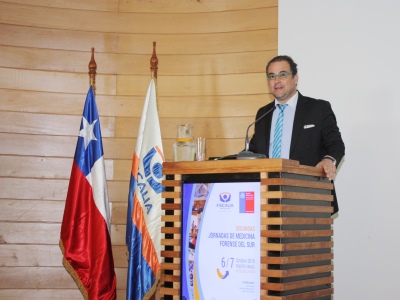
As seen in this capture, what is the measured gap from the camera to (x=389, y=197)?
3.43 meters

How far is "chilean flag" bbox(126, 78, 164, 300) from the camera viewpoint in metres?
3.54

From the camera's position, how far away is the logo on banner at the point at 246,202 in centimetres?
249

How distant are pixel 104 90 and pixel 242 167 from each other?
1.77 metres

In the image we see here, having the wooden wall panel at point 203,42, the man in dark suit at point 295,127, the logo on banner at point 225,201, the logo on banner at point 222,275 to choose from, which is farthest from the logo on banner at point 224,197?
the wooden wall panel at point 203,42

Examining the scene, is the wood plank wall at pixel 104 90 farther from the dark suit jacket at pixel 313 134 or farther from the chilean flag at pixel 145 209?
the dark suit jacket at pixel 313 134

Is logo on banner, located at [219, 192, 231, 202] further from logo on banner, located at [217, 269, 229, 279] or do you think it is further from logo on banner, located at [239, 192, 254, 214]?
logo on banner, located at [217, 269, 229, 279]

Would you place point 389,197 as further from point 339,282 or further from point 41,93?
point 41,93

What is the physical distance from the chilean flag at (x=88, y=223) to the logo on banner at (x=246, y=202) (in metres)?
1.39

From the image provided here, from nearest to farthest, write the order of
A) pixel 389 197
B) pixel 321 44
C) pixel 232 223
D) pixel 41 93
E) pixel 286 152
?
pixel 232 223 → pixel 286 152 → pixel 389 197 → pixel 321 44 → pixel 41 93

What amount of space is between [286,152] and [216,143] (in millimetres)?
860

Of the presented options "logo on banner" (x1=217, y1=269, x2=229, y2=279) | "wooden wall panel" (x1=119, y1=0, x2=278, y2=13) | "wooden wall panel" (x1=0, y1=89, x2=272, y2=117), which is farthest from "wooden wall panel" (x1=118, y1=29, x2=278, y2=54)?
"logo on banner" (x1=217, y1=269, x2=229, y2=279)

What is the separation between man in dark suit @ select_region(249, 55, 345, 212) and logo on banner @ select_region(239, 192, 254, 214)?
62 cm

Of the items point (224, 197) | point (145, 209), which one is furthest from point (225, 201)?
point (145, 209)

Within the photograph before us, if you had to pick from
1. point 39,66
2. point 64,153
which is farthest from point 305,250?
point 39,66
